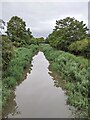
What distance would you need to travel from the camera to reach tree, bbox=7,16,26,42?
36.6m

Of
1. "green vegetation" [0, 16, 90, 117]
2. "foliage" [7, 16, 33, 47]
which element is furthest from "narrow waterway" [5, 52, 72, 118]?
"foliage" [7, 16, 33, 47]

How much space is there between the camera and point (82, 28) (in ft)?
95.9

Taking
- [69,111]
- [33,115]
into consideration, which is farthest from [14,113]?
[69,111]

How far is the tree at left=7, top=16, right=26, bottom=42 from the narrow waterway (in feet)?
74.5

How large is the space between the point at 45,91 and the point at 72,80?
5.68 ft

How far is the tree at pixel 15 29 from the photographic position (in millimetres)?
36591

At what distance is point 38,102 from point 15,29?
90.9 ft

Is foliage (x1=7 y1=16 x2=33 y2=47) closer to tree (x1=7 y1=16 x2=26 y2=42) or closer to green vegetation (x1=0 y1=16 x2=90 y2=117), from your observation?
tree (x1=7 y1=16 x2=26 y2=42)

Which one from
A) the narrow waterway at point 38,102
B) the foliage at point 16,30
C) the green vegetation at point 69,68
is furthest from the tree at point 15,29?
the narrow waterway at point 38,102

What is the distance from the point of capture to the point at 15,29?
1464 inches

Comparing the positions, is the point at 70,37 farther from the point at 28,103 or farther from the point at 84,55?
the point at 28,103

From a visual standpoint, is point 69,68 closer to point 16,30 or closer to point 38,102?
point 38,102

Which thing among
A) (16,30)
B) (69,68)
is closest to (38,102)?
(69,68)

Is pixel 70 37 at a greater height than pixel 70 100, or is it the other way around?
pixel 70 37
